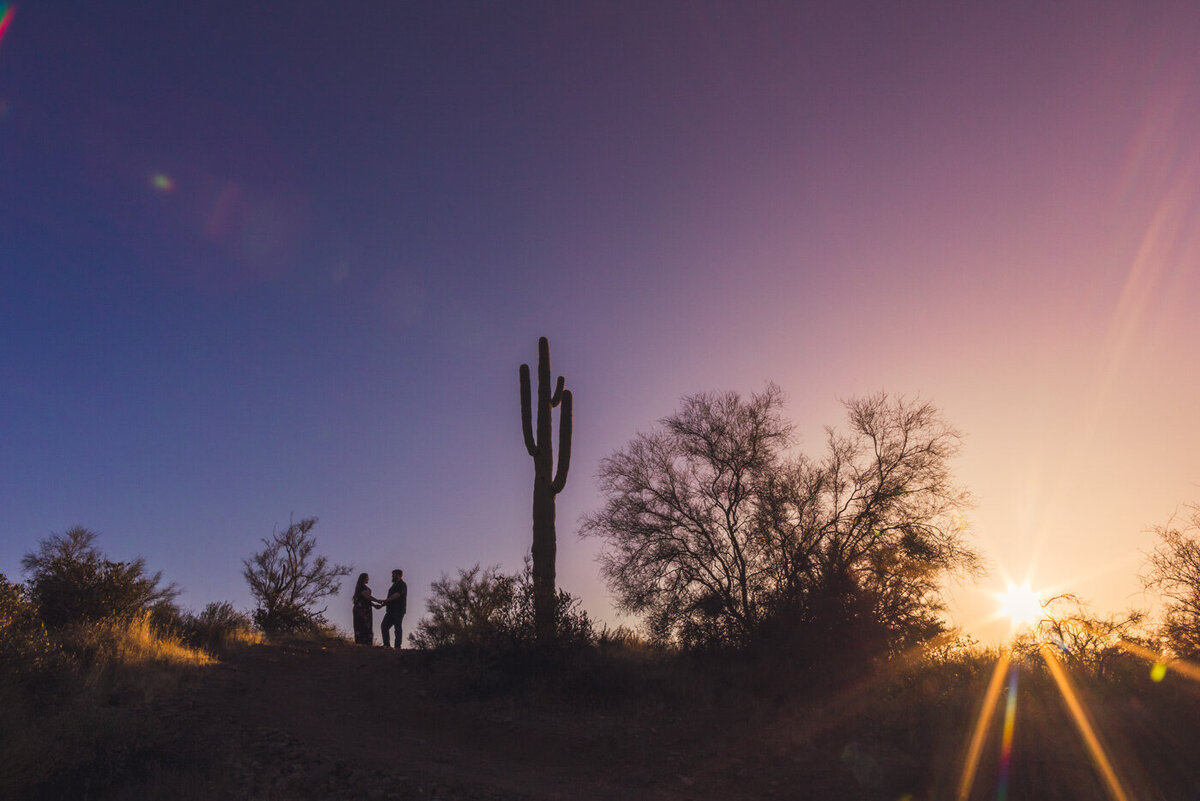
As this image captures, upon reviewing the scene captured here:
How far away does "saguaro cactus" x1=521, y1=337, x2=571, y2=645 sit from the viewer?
→ 49.8 feet

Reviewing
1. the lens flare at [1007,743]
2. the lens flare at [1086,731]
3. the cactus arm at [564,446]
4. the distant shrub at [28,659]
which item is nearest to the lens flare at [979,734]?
the lens flare at [1007,743]

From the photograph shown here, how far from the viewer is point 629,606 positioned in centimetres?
1695

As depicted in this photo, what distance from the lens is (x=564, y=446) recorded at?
57.9ft

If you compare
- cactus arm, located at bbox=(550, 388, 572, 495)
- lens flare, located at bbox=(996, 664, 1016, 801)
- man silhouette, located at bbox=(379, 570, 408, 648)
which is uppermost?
cactus arm, located at bbox=(550, 388, 572, 495)

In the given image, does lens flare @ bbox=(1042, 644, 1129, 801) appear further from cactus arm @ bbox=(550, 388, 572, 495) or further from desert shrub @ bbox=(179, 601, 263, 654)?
desert shrub @ bbox=(179, 601, 263, 654)

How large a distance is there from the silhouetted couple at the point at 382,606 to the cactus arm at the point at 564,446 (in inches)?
195

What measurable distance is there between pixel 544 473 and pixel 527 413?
1.85 m

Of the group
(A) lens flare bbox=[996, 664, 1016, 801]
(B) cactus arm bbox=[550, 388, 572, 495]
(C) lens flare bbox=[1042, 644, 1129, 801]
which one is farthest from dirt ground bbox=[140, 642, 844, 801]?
(B) cactus arm bbox=[550, 388, 572, 495]

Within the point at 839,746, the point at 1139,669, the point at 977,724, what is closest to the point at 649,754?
the point at 839,746

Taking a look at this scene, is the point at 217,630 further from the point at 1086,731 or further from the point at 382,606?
the point at 1086,731

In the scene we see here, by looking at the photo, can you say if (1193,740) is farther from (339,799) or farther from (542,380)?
(542,380)

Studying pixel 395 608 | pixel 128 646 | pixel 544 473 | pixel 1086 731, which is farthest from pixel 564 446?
pixel 1086 731

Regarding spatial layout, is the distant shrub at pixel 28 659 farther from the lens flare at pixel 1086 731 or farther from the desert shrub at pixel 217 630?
the lens flare at pixel 1086 731

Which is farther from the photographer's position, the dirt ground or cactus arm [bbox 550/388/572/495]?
cactus arm [bbox 550/388/572/495]
